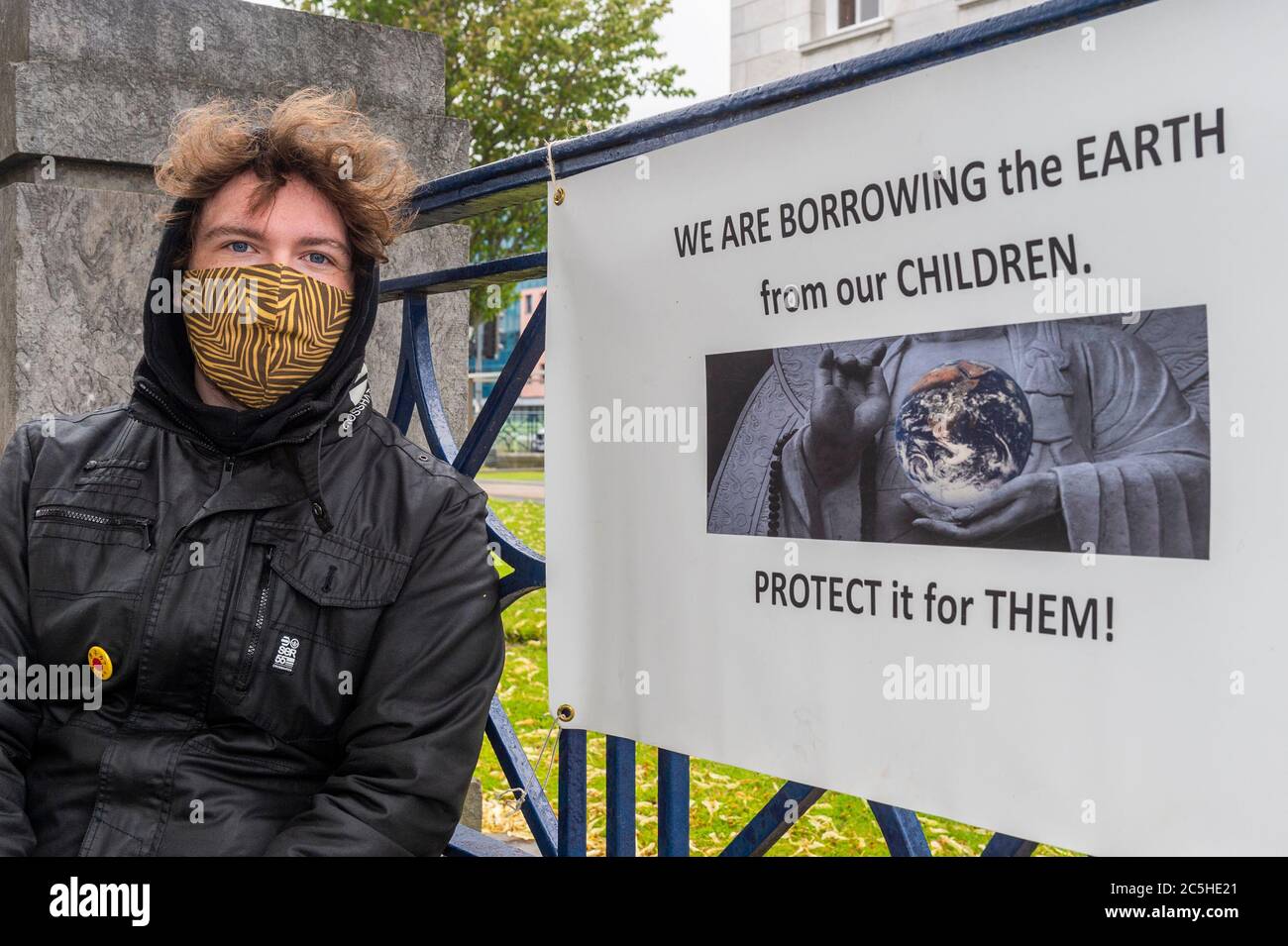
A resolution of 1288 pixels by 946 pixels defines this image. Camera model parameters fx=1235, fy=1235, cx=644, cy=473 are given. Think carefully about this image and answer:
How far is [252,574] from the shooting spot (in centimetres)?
199

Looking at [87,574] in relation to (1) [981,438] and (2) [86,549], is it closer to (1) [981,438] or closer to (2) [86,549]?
(2) [86,549]

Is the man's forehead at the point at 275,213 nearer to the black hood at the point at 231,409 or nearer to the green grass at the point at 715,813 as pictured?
the black hood at the point at 231,409

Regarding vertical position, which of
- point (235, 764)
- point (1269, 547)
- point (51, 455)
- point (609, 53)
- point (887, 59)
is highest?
point (609, 53)

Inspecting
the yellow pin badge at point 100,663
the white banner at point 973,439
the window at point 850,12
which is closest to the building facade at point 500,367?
the window at point 850,12

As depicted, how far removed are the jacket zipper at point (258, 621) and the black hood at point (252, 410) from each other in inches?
4.2

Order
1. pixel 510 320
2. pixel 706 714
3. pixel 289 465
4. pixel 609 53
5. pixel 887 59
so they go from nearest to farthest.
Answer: pixel 887 59, pixel 706 714, pixel 289 465, pixel 609 53, pixel 510 320

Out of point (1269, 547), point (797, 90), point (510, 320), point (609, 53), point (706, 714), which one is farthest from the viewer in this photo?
point (510, 320)

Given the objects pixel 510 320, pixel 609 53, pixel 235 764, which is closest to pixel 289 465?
pixel 235 764

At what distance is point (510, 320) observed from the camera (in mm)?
61750

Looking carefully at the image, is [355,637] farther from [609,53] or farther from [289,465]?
[609,53]

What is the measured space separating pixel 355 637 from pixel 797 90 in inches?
42.4

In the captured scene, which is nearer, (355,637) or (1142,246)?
(1142,246)

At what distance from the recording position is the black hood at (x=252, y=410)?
2045 mm

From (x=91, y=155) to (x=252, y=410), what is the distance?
1.59m
